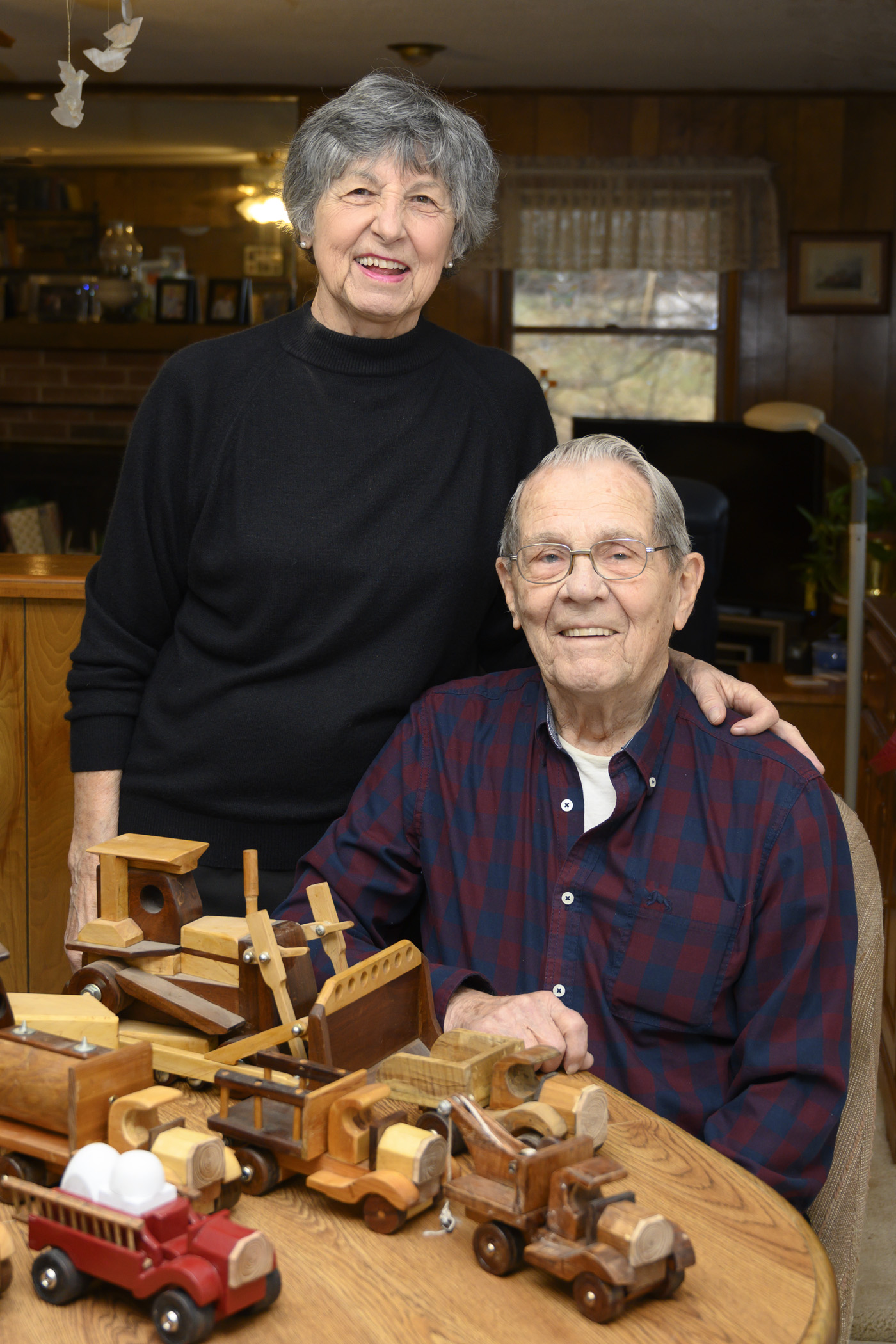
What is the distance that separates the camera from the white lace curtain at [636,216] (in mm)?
5973

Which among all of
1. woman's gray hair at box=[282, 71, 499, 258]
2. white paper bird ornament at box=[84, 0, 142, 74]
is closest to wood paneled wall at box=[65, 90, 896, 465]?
white paper bird ornament at box=[84, 0, 142, 74]

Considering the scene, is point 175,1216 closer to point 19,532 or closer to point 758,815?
point 758,815

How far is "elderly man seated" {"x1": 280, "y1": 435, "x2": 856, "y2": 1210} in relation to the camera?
4.23ft

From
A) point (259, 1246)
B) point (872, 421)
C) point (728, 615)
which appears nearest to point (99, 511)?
point (728, 615)

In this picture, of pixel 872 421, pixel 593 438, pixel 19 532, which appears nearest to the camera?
pixel 593 438

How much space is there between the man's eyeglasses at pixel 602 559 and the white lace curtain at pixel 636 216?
16.1 feet

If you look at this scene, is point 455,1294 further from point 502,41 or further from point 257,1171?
point 502,41

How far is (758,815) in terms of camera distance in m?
1.37

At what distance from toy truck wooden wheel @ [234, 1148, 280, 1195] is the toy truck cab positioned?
10 centimetres

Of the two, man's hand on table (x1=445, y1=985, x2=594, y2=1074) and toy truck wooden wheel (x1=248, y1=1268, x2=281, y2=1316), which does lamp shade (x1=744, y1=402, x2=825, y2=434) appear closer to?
man's hand on table (x1=445, y1=985, x2=594, y2=1074)

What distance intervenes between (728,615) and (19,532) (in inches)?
112

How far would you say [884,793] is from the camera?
9.66 feet

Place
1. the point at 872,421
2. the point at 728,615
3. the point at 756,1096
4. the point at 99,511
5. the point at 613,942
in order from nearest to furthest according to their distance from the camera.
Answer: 1. the point at 756,1096
2. the point at 613,942
3. the point at 728,615
4. the point at 872,421
5. the point at 99,511

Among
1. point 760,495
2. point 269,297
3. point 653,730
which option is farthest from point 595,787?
point 269,297
